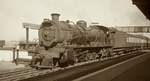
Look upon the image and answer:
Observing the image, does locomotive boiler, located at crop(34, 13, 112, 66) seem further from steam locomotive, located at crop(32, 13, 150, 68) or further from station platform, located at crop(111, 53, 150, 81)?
station platform, located at crop(111, 53, 150, 81)

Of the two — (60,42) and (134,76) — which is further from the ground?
(60,42)

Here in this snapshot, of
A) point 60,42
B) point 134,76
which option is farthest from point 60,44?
point 134,76

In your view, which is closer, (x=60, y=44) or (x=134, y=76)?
(x=134, y=76)

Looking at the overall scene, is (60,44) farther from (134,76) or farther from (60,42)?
(134,76)

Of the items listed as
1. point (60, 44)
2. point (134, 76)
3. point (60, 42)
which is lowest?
point (134, 76)

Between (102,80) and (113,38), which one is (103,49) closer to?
(113,38)

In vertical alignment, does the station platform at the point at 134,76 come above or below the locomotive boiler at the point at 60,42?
below

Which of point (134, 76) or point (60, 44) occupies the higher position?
point (60, 44)

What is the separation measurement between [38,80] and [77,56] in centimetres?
726

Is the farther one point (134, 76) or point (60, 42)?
point (60, 42)

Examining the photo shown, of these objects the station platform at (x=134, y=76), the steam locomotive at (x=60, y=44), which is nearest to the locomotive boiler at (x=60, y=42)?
the steam locomotive at (x=60, y=44)

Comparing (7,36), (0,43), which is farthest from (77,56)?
(7,36)

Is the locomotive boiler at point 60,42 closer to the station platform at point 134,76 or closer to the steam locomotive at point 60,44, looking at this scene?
the steam locomotive at point 60,44

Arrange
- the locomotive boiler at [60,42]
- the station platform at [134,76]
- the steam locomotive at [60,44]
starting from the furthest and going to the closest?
1. the locomotive boiler at [60,42]
2. the steam locomotive at [60,44]
3. the station platform at [134,76]
